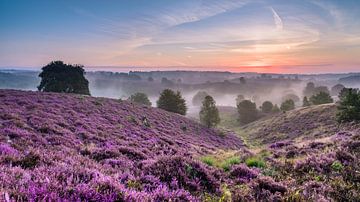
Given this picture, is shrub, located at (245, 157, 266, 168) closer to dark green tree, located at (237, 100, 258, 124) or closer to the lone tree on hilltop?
the lone tree on hilltop

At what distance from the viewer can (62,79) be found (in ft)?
218

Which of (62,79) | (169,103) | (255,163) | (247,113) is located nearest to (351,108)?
(255,163)

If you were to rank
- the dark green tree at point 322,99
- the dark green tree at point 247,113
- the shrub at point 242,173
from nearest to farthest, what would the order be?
1. the shrub at point 242,173
2. the dark green tree at point 322,99
3. the dark green tree at point 247,113

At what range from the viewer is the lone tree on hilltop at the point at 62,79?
65531mm

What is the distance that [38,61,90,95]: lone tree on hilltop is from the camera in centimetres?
6553

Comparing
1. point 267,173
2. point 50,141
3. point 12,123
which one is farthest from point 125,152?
point 12,123

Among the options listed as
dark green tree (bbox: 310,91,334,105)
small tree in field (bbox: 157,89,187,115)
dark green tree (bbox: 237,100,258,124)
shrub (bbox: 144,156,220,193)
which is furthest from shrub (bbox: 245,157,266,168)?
dark green tree (bbox: 237,100,258,124)

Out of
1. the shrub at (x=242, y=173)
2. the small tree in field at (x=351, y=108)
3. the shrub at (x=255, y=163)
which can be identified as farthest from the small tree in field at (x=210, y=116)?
the shrub at (x=242, y=173)

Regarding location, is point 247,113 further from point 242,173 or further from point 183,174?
point 183,174

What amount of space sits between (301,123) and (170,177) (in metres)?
52.6

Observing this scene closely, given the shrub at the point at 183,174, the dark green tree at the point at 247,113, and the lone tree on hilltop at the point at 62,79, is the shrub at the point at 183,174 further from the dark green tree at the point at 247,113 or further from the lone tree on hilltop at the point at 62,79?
the dark green tree at the point at 247,113

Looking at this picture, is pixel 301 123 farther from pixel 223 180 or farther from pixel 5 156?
pixel 5 156

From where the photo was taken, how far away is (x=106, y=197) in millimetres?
4051

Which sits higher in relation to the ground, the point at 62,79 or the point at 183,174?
the point at 62,79
